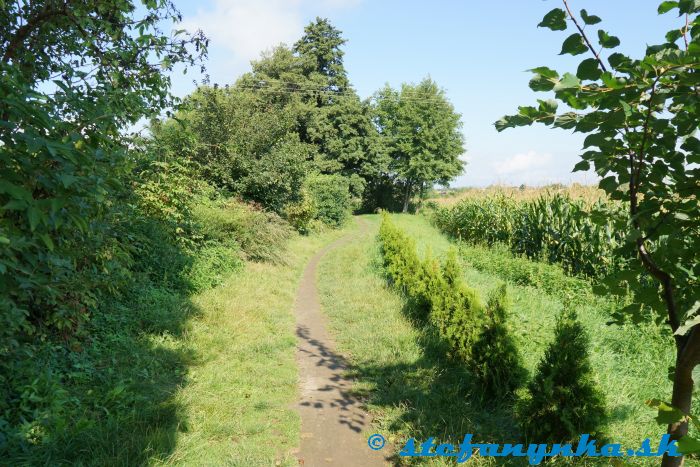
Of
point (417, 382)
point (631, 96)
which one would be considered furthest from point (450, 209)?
point (631, 96)

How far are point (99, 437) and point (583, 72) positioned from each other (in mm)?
4937

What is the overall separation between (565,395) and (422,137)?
123 feet

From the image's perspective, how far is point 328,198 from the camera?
25.9 meters

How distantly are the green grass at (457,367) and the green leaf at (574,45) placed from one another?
3906 mm

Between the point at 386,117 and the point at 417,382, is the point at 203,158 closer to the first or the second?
the point at 417,382

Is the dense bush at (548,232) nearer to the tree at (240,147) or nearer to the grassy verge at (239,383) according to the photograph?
the grassy verge at (239,383)

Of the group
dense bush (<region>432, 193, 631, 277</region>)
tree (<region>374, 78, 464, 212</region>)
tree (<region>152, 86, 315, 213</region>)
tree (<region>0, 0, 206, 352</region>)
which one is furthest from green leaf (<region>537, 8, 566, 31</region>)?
tree (<region>374, 78, 464, 212</region>)

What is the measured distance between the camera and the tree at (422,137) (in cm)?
4000

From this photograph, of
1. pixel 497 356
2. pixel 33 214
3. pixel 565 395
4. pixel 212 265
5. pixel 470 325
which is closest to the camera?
pixel 33 214

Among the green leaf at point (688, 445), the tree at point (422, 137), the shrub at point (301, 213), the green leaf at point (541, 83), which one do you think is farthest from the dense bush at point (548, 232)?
the tree at point (422, 137)

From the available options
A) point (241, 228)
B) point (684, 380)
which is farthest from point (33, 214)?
point (241, 228)

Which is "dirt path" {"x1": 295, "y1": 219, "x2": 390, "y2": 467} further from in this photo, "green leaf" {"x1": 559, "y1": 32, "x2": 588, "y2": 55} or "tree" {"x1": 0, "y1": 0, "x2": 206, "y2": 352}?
"green leaf" {"x1": 559, "y1": 32, "x2": 588, "y2": 55}

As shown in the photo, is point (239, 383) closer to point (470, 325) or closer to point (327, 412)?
point (327, 412)

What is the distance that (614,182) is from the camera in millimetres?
2121
